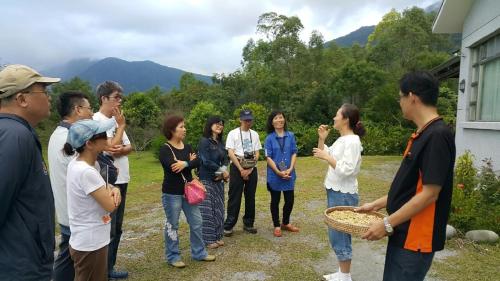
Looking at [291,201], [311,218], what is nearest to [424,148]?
[291,201]

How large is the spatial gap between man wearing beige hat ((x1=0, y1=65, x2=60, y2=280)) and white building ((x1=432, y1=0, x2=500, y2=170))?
7086 millimetres

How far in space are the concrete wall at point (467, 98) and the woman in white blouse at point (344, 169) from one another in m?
4.44

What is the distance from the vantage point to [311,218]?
5.98 metres

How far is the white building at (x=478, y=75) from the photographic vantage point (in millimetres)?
6887

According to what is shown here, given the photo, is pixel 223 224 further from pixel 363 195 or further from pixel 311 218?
pixel 363 195

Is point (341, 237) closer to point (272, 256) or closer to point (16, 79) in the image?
point (272, 256)

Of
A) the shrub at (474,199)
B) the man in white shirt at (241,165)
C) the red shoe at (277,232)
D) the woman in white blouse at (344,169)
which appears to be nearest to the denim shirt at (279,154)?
the man in white shirt at (241,165)

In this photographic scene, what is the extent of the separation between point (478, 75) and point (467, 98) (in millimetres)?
536

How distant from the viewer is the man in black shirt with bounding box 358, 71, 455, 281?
1.90m

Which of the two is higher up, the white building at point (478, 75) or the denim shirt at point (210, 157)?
the white building at point (478, 75)

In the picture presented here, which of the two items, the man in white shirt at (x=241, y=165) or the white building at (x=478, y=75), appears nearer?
the man in white shirt at (x=241, y=165)

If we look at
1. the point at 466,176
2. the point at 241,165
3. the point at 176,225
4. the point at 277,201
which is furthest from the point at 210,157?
the point at 466,176

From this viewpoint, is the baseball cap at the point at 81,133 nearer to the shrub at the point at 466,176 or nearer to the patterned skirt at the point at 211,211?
the patterned skirt at the point at 211,211

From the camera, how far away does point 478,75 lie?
7.89m
